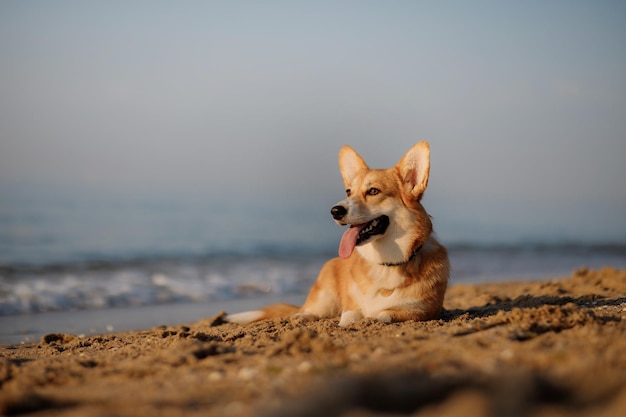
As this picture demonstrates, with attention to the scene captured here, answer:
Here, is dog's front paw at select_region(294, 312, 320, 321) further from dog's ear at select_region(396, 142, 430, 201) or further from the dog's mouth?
dog's ear at select_region(396, 142, 430, 201)

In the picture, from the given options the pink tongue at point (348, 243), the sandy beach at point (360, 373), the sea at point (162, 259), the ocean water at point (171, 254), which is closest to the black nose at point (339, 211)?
the pink tongue at point (348, 243)

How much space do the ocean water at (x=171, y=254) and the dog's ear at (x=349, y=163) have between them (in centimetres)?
391

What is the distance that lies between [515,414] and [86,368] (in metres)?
2.24

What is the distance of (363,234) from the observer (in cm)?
502

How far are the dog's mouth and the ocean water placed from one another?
4.30 m

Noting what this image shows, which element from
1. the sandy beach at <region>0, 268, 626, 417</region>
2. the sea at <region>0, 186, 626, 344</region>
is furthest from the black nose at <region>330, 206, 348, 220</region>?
the sea at <region>0, 186, 626, 344</region>

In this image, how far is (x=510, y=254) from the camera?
1623cm

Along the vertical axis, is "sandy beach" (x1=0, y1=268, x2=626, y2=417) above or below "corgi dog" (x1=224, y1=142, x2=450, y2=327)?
below

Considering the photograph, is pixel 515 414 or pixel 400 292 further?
pixel 400 292

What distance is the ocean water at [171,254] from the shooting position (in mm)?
9102

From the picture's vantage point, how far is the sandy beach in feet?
7.26

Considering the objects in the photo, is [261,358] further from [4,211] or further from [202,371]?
[4,211]

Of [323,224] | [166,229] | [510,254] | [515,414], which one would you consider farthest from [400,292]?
[323,224]

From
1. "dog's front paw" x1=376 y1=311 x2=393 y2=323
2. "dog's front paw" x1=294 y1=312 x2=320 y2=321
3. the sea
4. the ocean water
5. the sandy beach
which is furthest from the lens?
the ocean water
